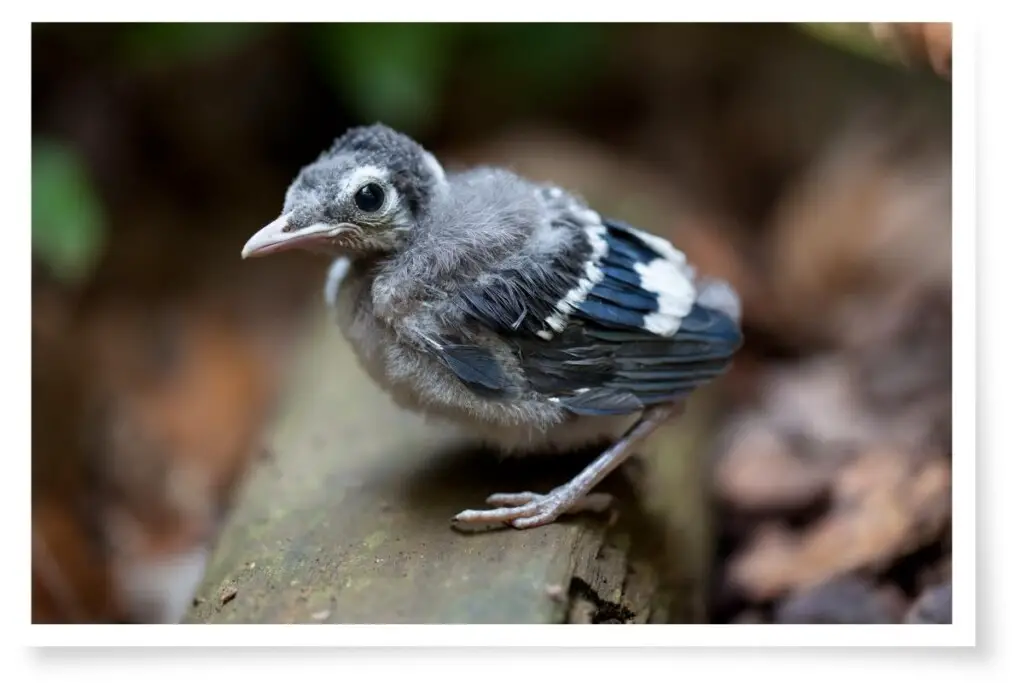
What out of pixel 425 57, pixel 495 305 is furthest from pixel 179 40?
pixel 495 305

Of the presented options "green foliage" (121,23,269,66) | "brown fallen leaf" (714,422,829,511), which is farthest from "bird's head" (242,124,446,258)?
"brown fallen leaf" (714,422,829,511)

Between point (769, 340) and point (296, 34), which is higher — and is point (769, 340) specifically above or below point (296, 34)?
below

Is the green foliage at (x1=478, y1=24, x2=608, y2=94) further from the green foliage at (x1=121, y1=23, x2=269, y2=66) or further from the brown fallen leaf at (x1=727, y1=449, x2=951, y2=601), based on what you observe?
the brown fallen leaf at (x1=727, y1=449, x2=951, y2=601)

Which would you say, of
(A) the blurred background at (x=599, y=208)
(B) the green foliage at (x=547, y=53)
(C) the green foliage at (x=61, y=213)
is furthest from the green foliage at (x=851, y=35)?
(C) the green foliage at (x=61, y=213)

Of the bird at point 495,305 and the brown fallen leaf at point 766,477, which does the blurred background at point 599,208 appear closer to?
the brown fallen leaf at point 766,477

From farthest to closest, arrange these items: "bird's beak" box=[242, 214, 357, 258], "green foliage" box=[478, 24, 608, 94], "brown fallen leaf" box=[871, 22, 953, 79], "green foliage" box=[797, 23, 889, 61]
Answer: "green foliage" box=[478, 24, 608, 94] → "green foliage" box=[797, 23, 889, 61] → "brown fallen leaf" box=[871, 22, 953, 79] → "bird's beak" box=[242, 214, 357, 258]
